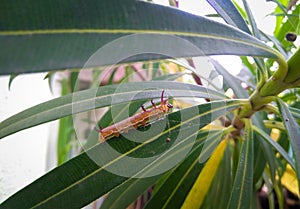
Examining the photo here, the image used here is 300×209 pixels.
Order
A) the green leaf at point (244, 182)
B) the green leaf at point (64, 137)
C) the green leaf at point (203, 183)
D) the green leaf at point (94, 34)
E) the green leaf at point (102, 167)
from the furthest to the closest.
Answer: the green leaf at point (64, 137), the green leaf at point (203, 183), the green leaf at point (244, 182), the green leaf at point (102, 167), the green leaf at point (94, 34)

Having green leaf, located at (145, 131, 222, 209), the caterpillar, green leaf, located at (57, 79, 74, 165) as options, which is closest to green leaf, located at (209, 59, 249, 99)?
green leaf, located at (145, 131, 222, 209)

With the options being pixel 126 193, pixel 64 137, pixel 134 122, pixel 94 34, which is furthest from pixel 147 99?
pixel 64 137

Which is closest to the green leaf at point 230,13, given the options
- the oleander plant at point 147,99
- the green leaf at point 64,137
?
the oleander plant at point 147,99

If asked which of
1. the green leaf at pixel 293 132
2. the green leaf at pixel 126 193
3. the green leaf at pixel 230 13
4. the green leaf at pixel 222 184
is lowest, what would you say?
the green leaf at pixel 222 184

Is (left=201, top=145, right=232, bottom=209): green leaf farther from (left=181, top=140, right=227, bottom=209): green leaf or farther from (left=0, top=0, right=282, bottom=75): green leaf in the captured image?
(left=0, top=0, right=282, bottom=75): green leaf

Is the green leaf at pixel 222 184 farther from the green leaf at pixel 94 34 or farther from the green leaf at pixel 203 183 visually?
the green leaf at pixel 94 34

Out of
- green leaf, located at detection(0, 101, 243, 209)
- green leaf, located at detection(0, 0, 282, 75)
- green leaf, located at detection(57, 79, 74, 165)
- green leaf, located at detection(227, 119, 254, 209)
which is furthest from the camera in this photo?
green leaf, located at detection(57, 79, 74, 165)

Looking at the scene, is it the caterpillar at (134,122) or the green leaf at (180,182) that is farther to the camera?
the green leaf at (180,182)

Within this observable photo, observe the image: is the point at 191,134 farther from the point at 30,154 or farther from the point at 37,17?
the point at 30,154
